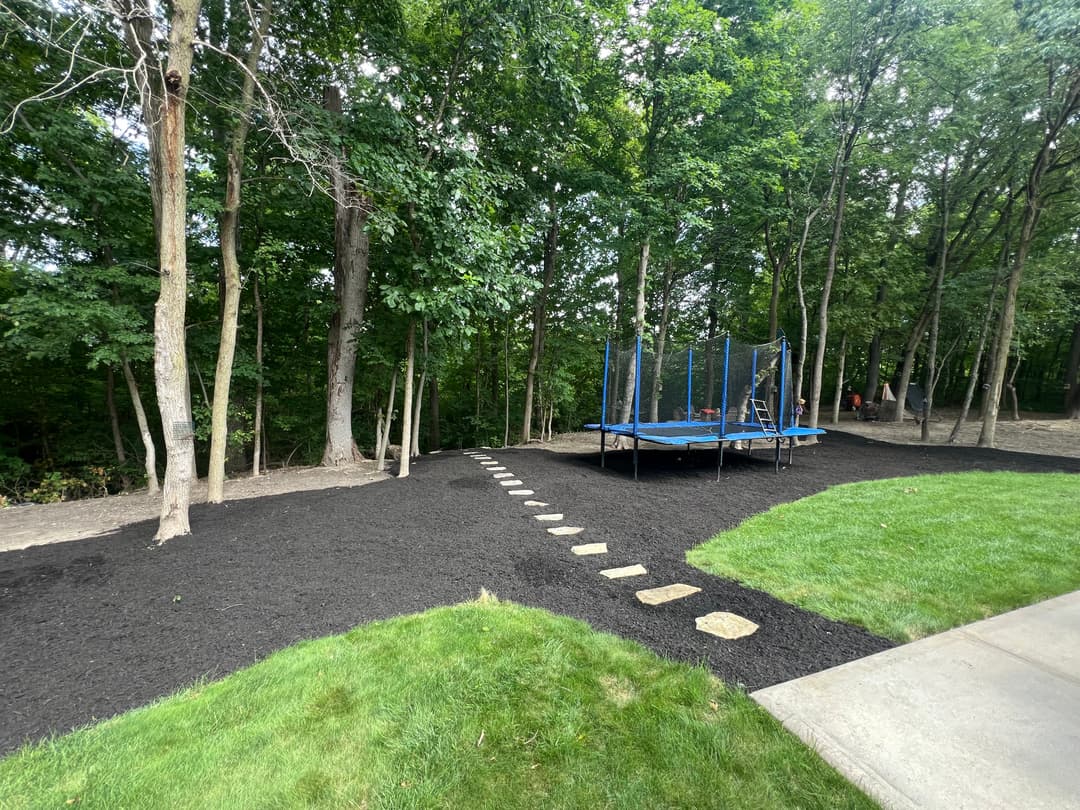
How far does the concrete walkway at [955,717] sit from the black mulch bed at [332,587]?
17 centimetres

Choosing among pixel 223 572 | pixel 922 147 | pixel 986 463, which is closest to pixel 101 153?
pixel 223 572

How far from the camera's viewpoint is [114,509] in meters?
4.32

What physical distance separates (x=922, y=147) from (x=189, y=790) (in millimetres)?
12642

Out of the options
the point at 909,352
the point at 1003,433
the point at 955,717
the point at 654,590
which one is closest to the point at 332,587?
the point at 654,590

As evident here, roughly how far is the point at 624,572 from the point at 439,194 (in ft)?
14.0

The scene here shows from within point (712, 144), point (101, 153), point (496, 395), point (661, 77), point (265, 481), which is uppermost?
point (661, 77)

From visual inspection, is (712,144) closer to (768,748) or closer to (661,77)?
(661,77)


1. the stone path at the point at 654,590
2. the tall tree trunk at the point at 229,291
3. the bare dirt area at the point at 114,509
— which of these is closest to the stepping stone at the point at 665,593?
the stone path at the point at 654,590

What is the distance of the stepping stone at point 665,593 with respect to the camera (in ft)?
7.41

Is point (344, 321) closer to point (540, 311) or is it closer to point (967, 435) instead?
point (540, 311)

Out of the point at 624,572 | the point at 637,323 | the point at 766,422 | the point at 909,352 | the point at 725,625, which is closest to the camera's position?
the point at 725,625

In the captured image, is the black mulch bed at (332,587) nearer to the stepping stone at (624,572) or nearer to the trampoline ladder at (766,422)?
the stepping stone at (624,572)

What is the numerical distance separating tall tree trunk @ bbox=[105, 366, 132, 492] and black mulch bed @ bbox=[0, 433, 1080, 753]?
426cm

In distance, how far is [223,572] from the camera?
254 cm
